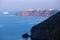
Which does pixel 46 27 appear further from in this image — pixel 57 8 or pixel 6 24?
pixel 6 24

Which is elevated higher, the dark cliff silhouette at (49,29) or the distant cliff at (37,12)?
the distant cliff at (37,12)

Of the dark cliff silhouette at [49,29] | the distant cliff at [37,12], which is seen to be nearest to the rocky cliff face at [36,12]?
the distant cliff at [37,12]

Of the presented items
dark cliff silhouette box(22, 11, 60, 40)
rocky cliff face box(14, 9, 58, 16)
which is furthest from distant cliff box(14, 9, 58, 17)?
dark cliff silhouette box(22, 11, 60, 40)

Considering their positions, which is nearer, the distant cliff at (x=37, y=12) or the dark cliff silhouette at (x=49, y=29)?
the dark cliff silhouette at (x=49, y=29)

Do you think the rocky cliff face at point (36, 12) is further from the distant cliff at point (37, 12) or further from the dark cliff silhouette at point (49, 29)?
the dark cliff silhouette at point (49, 29)

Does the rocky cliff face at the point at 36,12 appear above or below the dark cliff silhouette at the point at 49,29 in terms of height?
above

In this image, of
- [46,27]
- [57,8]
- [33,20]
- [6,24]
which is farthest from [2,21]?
[57,8]

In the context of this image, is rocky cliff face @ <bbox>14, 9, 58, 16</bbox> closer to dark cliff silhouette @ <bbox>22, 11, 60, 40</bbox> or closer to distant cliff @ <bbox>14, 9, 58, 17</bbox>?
distant cliff @ <bbox>14, 9, 58, 17</bbox>
